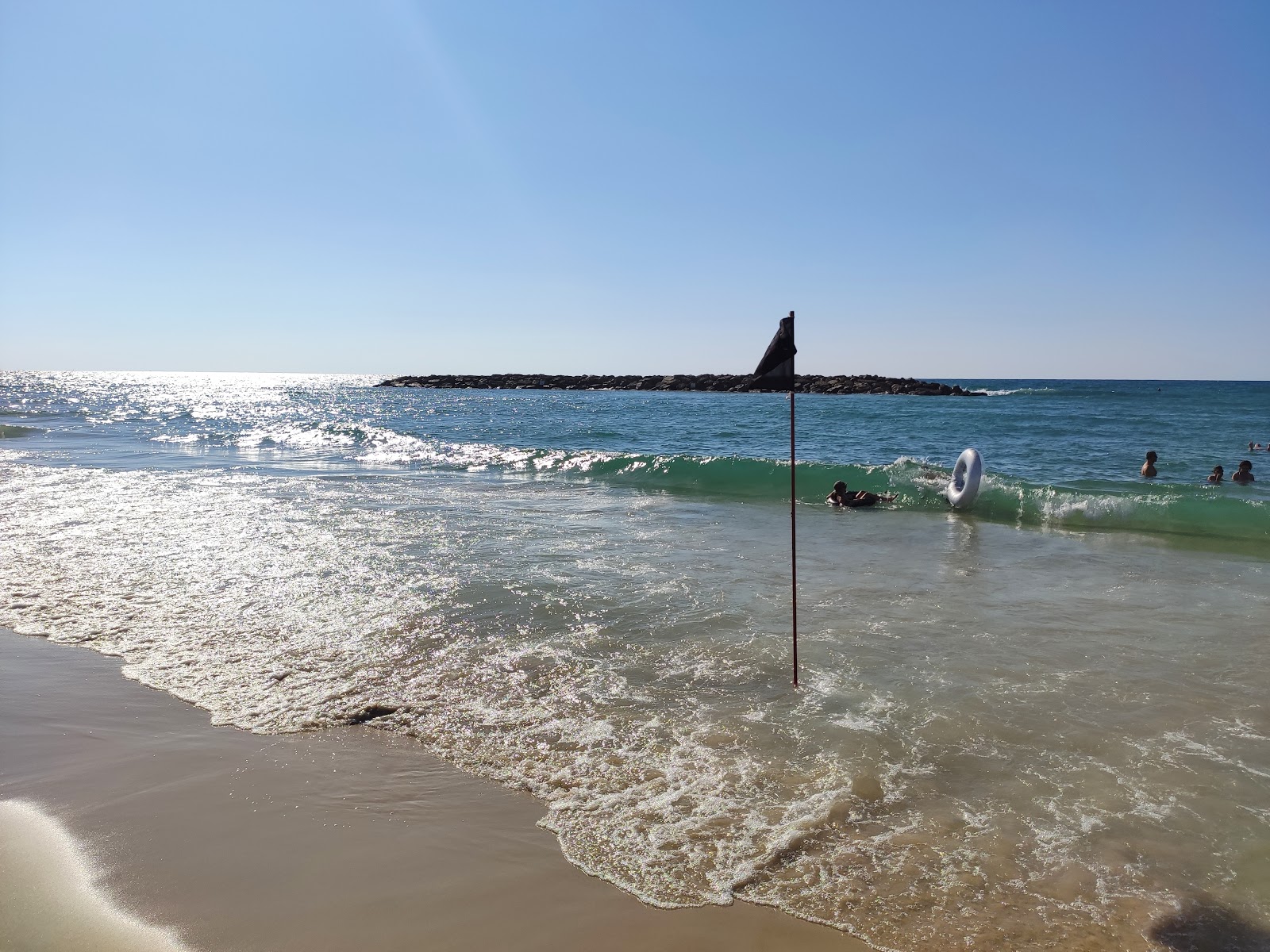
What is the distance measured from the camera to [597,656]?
5945mm

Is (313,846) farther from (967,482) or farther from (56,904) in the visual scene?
(967,482)

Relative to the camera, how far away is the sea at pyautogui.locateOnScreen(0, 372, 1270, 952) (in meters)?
3.39

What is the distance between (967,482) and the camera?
14188 mm

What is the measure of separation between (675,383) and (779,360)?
81752 millimetres

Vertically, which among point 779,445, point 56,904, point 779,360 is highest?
point 779,360

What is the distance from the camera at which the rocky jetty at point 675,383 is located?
71.8 metres

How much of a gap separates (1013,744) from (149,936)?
4502mm

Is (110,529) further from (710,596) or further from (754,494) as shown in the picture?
(754,494)

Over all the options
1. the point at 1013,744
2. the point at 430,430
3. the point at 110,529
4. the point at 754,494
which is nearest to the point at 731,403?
the point at 430,430

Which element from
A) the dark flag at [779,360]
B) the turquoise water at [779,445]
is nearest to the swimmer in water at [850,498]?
the turquoise water at [779,445]

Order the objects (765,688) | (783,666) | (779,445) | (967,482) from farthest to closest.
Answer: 1. (779,445)
2. (967,482)
3. (783,666)
4. (765,688)

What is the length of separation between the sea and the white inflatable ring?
0.45 m

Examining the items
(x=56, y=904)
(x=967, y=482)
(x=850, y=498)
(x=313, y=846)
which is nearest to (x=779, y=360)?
(x=313, y=846)

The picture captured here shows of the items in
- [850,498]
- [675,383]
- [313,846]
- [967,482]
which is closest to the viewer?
[313,846]
